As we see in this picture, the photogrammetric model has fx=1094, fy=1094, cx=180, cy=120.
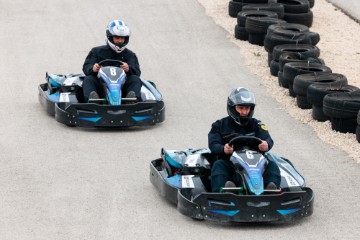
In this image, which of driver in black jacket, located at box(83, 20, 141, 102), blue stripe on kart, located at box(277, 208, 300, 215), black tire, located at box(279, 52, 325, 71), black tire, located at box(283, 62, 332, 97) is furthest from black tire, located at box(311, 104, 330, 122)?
blue stripe on kart, located at box(277, 208, 300, 215)

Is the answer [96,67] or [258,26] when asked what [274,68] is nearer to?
[258,26]

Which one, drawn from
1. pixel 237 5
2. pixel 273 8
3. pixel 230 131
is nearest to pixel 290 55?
pixel 273 8

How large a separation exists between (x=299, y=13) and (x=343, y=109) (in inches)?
341

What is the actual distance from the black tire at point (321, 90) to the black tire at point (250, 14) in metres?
5.96

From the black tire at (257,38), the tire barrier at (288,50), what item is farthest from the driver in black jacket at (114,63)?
the black tire at (257,38)

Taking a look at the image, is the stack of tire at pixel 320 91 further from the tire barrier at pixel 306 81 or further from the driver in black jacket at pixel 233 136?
the driver in black jacket at pixel 233 136

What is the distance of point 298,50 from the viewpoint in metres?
17.9

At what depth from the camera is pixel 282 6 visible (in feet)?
71.3

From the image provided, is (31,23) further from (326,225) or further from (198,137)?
(326,225)

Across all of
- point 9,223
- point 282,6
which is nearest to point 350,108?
point 9,223

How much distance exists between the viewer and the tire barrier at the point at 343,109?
13.8 meters

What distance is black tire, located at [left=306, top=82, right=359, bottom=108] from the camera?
14.6 meters

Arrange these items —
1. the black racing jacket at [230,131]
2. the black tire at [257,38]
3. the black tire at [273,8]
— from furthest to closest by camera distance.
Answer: the black tire at [273,8] → the black tire at [257,38] → the black racing jacket at [230,131]

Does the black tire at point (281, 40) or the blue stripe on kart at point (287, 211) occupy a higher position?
the blue stripe on kart at point (287, 211)
